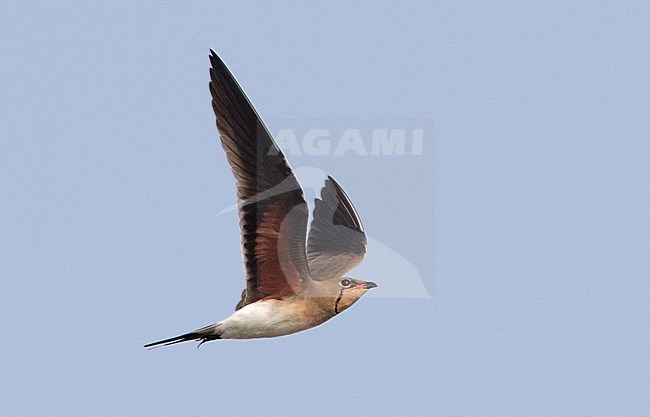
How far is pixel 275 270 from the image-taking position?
11.8 metres

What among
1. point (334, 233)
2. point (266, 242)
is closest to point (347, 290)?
point (266, 242)

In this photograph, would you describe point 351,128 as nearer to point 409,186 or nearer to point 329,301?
point 409,186

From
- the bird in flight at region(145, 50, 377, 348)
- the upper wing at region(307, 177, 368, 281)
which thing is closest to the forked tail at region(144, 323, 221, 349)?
the bird in flight at region(145, 50, 377, 348)

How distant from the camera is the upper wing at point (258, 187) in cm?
1120

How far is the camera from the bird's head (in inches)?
483

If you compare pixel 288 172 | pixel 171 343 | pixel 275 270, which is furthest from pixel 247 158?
pixel 171 343

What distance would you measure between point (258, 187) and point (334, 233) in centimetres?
283

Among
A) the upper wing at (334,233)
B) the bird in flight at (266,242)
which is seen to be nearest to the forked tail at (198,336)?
the bird in flight at (266,242)

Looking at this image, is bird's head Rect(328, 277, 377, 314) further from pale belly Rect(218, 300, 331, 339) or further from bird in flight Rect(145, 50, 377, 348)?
pale belly Rect(218, 300, 331, 339)

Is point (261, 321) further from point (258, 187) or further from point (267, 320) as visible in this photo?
point (258, 187)

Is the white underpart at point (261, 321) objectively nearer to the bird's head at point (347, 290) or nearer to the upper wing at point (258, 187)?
the upper wing at point (258, 187)

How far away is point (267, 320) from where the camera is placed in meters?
11.9

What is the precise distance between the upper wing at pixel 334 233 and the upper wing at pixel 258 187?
6.00 feet

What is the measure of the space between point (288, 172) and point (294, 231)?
652 mm
